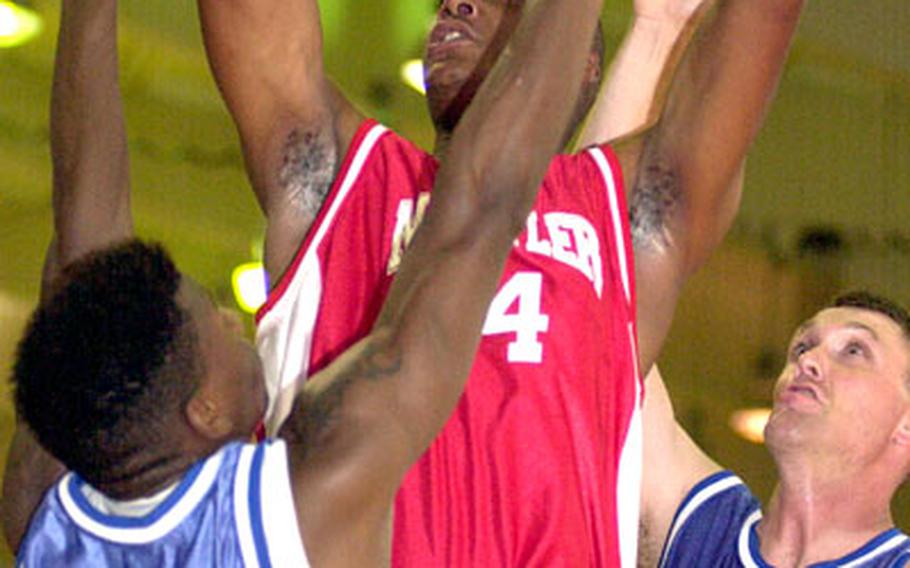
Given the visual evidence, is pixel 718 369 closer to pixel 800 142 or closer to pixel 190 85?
pixel 800 142

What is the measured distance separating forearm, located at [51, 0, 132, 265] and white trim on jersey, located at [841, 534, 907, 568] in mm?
1377

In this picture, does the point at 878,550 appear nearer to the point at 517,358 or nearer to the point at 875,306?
the point at 875,306

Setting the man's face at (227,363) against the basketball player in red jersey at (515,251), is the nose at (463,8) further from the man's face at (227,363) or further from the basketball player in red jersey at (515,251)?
the man's face at (227,363)

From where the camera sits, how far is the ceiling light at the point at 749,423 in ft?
23.9

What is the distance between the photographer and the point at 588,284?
252cm

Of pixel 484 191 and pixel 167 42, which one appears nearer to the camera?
pixel 484 191

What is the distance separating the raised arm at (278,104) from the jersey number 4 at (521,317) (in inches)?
11.7

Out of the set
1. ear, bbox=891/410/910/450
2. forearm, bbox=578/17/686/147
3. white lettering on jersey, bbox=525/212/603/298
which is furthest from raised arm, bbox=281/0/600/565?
ear, bbox=891/410/910/450

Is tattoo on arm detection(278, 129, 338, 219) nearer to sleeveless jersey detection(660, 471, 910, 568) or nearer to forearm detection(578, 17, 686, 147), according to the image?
forearm detection(578, 17, 686, 147)

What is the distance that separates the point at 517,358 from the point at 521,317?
2.3 inches

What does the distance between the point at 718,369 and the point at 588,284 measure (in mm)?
4847

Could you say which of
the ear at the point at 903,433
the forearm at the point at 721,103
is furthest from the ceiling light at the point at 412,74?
the forearm at the point at 721,103

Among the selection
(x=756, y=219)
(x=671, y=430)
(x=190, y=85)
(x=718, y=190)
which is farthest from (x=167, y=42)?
(x=718, y=190)

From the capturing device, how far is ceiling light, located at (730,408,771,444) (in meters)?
7.29
